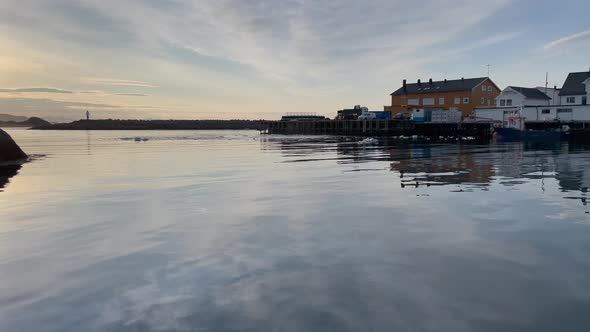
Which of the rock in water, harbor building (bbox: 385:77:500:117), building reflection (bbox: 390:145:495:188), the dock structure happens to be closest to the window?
harbor building (bbox: 385:77:500:117)

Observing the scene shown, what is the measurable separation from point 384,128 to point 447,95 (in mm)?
17935

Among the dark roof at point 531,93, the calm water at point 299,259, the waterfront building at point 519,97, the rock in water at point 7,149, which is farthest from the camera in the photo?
the dark roof at point 531,93

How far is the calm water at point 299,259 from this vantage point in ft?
19.1

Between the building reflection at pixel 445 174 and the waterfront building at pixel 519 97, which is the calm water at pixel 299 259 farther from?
the waterfront building at pixel 519 97

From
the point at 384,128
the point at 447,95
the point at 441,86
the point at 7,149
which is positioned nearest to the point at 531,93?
the point at 447,95

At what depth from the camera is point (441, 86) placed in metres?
90.9

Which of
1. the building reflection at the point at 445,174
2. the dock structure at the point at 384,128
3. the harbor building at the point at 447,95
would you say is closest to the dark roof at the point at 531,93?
the harbor building at the point at 447,95

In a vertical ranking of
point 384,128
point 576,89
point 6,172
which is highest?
point 576,89

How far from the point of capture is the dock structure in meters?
68.2

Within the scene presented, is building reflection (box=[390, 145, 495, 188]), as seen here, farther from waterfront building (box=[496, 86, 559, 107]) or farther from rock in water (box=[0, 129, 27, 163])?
waterfront building (box=[496, 86, 559, 107])

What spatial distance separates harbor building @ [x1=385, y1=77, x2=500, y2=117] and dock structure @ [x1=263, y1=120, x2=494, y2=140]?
511 inches

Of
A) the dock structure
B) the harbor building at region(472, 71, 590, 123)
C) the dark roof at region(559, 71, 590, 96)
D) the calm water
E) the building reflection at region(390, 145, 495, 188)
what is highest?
the dark roof at region(559, 71, 590, 96)

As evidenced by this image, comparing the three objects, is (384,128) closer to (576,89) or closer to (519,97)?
(519,97)

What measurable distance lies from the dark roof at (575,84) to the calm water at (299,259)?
72.7 meters
